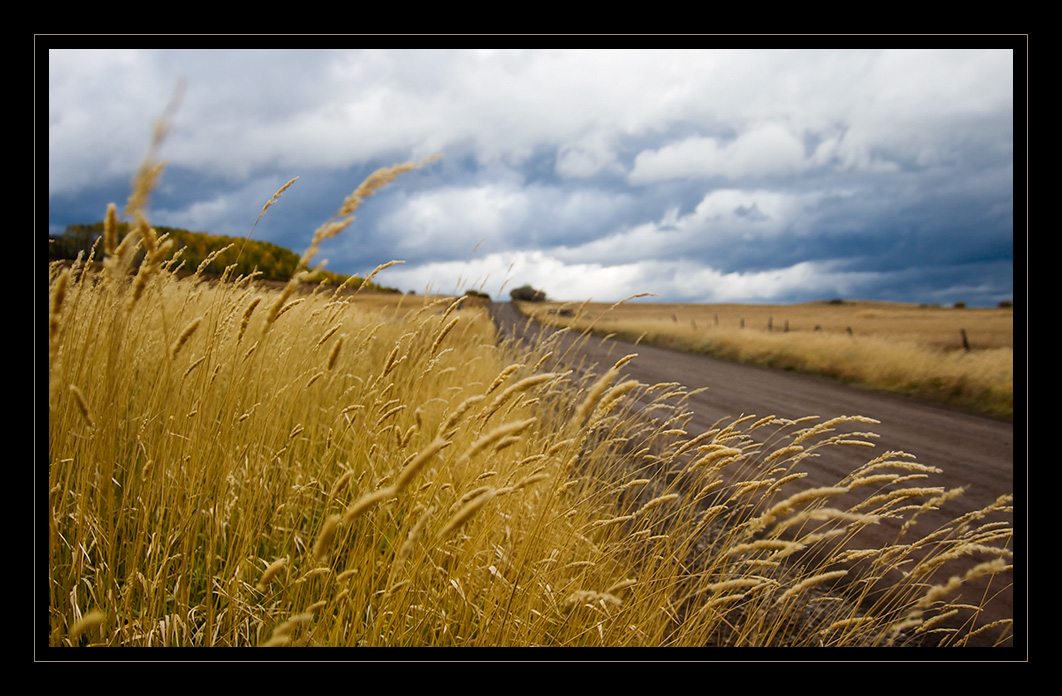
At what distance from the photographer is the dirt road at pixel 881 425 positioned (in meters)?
4.39

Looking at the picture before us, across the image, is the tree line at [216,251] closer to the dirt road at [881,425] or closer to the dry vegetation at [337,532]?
the dry vegetation at [337,532]

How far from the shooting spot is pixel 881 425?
281 inches

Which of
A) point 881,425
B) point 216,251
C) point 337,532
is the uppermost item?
point 216,251

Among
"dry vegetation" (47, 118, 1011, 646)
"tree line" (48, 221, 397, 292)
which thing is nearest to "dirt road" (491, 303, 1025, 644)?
"dry vegetation" (47, 118, 1011, 646)

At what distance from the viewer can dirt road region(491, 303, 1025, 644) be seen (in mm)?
4395

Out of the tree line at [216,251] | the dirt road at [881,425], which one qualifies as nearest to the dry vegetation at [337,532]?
the tree line at [216,251]

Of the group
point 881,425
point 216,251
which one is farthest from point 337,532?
point 881,425

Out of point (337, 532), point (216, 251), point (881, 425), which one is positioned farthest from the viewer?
point (881, 425)

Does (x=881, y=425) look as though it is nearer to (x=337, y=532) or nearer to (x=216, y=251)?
(x=337, y=532)
